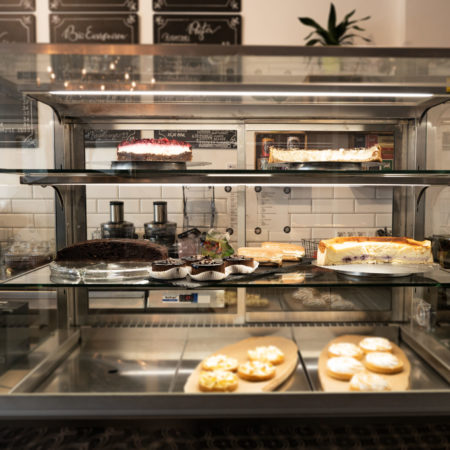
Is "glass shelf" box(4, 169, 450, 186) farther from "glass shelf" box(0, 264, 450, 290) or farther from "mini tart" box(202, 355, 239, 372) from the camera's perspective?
"mini tart" box(202, 355, 239, 372)

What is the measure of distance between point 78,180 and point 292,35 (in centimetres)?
229

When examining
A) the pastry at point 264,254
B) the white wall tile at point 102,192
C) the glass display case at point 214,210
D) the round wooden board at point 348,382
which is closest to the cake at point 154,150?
the glass display case at point 214,210

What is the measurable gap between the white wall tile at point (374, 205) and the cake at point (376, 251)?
22cm

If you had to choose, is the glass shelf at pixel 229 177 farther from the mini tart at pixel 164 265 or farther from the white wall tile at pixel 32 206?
the mini tart at pixel 164 265

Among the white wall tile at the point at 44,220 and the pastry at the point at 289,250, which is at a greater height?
A: the white wall tile at the point at 44,220

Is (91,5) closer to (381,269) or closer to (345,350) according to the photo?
(381,269)

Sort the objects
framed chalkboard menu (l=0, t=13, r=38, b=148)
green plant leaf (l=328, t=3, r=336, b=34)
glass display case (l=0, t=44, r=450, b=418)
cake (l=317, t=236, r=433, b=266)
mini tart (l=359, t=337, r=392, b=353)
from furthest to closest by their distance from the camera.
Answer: green plant leaf (l=328, t=3, r=336, b=34), mini tart (l=359, t=337, r=392, b=353), cake (l=317, t=236, r=433, b=266), framed chalkboard menu (l=0, t=13, r=38, b=148), glass display case (l=0, t=44, r=450, b=418)

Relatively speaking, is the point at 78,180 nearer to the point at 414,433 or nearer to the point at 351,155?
the point at 351,155

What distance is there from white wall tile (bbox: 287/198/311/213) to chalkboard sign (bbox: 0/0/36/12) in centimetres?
261

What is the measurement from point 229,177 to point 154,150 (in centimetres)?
34

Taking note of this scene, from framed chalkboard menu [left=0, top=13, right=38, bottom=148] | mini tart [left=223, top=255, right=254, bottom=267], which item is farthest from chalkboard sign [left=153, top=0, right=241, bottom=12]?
mini tart [left=223, top=255, right=254, bottom=267]

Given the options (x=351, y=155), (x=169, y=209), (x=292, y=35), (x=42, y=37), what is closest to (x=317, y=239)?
(x=351, y=155)

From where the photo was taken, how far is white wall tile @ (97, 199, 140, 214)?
6.11 ft

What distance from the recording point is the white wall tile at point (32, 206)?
1.60 meters
